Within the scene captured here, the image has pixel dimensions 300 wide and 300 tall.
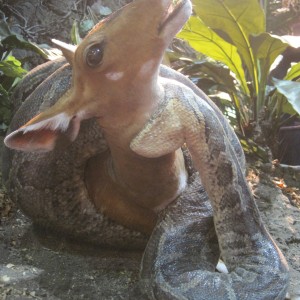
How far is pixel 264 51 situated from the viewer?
91.9 inches

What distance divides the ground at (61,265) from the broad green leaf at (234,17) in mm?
977

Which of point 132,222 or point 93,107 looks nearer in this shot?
point 93,107

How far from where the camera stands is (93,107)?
1031 millimetres

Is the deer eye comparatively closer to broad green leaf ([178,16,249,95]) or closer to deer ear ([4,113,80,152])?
deer ear ([4,113,80,152])

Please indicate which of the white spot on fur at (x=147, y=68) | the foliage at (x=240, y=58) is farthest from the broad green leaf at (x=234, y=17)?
the white spot on fur at (x=147, y=68)

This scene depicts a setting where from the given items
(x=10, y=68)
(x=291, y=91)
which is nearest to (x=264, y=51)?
(x=291, y=91)

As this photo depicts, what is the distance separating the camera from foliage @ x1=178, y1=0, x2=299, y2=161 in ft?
7.27

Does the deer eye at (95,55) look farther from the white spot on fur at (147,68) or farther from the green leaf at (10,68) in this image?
A: the green leaf at (10,68)

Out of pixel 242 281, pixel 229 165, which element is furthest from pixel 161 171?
pixel 242 281

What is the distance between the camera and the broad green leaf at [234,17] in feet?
7.16

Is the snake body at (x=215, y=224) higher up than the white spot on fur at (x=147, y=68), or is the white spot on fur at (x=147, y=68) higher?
the white spot on fur at (x=147, y=68)

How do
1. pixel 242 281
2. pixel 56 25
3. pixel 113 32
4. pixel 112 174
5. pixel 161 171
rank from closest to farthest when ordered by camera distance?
pixel 113 32 < pixel 242 281 < pixel 161 171 < pixel 112 174 < pixel 56 25

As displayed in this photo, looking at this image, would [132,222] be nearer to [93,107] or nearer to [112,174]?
[112,174]

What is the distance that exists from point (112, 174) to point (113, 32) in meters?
0.51
